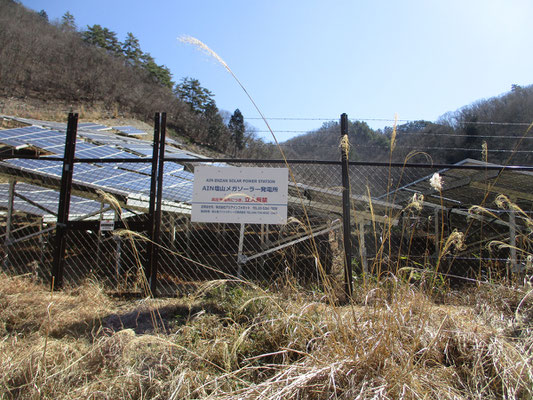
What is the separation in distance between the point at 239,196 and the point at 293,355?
204 centimetres

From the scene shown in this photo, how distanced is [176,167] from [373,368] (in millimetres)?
8588

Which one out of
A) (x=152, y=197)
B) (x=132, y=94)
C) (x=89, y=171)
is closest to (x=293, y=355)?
(x=152, y=197)

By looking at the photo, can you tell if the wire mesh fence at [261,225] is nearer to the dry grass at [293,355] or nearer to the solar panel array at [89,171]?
the solar panel array at [89,171]

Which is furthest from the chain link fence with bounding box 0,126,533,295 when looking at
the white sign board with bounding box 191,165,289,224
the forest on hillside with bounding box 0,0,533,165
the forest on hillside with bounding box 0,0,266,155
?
the forest on hillside with bounding box 0,0,266,155

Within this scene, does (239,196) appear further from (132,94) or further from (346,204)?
(132,94)

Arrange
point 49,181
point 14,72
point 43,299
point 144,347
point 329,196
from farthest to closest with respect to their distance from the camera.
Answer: point 14,72
point 329,196
point 49,181
point 43,299
point 144,347

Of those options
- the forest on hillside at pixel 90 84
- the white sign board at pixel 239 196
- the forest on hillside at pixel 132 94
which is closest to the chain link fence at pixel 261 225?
the white sign board at pixel 239 196

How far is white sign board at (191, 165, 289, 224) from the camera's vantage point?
4.20 m

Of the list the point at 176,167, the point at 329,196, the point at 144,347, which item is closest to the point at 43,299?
the point at 144,347

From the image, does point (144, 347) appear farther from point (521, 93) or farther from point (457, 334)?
point (521, 93)

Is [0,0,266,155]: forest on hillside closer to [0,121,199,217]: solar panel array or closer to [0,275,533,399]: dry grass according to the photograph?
[0,121,199,217]: solar panel array

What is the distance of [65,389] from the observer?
2.38 meters

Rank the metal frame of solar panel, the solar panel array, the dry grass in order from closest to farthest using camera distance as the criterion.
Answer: the dry grass → the solar panel array → the metal frame of solar panel

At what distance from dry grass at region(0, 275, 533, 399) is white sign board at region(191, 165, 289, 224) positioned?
1.13m
